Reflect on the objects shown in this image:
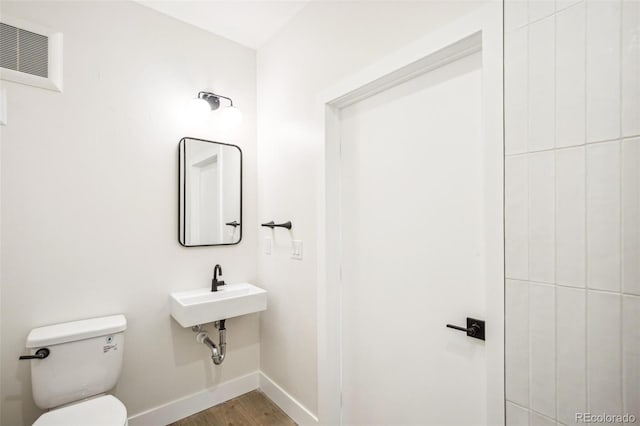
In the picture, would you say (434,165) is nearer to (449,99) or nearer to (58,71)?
(449,99)

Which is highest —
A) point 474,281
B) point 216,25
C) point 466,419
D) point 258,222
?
point 216,25

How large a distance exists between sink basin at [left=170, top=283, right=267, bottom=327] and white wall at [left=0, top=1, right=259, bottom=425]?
0.39ft

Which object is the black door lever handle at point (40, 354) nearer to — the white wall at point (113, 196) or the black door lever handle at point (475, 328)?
the white wall at point (113, 196)

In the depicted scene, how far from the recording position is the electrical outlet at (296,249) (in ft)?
6.23

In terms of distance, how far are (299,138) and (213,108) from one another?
2.21 ft

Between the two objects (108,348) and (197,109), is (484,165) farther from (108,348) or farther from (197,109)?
(108,348)

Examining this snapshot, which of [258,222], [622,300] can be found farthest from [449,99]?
[258,222]

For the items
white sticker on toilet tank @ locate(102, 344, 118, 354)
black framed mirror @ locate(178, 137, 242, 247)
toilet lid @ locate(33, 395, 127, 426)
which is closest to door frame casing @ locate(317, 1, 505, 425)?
black framed mirror @ locate(178, 137, 242, 247)

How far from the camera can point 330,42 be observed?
1.68 metres

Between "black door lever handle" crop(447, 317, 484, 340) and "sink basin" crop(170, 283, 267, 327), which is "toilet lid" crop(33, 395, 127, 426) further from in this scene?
"black door lever handle" crop(447, 317, 484, 340)

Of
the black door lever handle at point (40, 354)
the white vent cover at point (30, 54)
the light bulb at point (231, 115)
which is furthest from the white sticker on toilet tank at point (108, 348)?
the light bulb at point (231, 115)

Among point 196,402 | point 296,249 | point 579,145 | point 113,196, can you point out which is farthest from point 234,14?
point 196,402

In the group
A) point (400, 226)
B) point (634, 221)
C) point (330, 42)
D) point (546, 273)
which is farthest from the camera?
point (330, 42)

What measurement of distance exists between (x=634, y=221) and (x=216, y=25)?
7.75 ft
